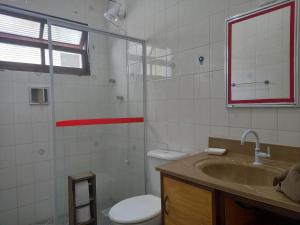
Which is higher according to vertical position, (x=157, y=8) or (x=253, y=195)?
(x=157, y=8)

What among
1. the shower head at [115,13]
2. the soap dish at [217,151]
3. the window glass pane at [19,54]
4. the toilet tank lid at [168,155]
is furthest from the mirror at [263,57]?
the window glass pane at [19,54]

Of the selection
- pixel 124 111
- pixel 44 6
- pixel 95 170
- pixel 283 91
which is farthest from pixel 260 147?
pixel 44 6

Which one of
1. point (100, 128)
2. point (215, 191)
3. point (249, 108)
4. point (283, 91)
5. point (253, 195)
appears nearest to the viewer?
point (253, 195)

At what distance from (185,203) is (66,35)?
1.73 meters

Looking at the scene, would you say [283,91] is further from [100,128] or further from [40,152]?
[40,152]

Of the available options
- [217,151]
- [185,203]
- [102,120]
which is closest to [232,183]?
[185,203]

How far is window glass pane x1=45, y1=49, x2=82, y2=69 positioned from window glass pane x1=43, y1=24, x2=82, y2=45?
0.12m

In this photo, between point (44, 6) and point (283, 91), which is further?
point (44, 6)

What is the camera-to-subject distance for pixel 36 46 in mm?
2193

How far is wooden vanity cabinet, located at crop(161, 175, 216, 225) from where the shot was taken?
3.46ft

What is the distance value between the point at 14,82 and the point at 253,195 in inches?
86.0

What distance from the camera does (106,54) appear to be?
2.03 m

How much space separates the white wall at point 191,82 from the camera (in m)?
1.37

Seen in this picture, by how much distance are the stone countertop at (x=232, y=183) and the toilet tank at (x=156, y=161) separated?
0.30m
